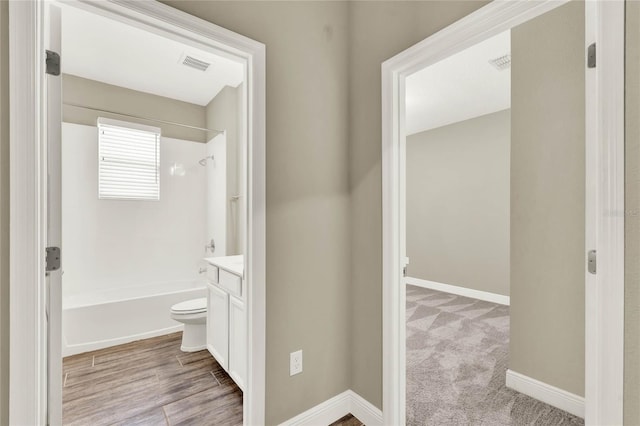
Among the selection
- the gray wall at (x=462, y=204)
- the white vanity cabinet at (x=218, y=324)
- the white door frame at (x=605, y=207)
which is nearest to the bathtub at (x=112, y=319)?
the white vanity cabinet at (x=218, y=324)

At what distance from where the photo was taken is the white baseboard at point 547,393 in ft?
6.15

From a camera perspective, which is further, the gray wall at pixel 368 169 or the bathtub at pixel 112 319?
the bathtub at pixel 112 319

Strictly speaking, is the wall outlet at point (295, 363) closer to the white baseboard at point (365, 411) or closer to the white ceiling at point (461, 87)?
the white baseboard at point (365, 411)

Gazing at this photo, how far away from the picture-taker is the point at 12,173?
101cm

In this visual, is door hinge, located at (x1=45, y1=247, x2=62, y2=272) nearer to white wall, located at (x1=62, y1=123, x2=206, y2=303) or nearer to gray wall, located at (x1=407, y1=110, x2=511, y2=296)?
white wall, located at (x1=62, y1=123, x2=206, y2=303)

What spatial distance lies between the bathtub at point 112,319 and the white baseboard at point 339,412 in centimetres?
212

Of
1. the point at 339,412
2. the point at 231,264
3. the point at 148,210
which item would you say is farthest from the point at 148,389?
the point at 148,210

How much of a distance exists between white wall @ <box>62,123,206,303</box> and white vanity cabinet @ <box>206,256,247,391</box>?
1.61 meters

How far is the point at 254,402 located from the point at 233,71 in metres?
3.01

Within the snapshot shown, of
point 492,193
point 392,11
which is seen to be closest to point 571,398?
point 392,11

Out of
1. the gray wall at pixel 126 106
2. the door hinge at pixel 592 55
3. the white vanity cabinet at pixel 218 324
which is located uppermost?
the gray wall at pixel 126 106

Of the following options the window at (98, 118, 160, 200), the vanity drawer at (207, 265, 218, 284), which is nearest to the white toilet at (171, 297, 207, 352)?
the vanity drawer at (207, 265, 218, 284)

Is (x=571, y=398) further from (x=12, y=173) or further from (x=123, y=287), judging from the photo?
(x=123, y=287)

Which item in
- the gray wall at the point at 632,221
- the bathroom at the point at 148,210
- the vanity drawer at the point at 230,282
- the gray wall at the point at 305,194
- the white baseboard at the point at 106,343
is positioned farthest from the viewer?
the white baseboard at the point at 106,343
